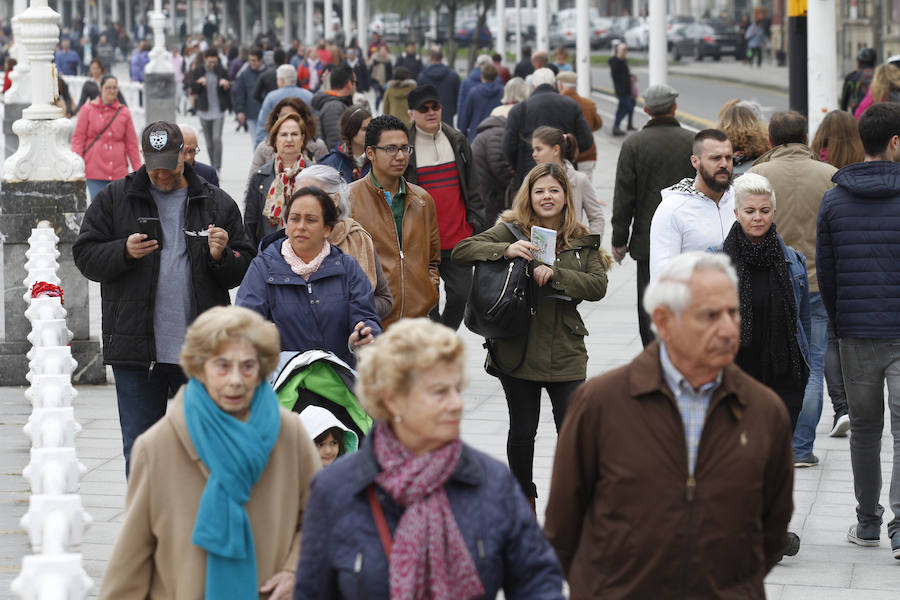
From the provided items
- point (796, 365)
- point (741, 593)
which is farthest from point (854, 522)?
point (741, 593)

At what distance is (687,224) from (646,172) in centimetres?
255

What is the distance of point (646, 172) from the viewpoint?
9.77 metres

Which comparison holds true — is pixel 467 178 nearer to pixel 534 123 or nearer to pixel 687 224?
pixel 687 224

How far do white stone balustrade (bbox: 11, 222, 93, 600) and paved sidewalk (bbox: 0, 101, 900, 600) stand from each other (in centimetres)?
66

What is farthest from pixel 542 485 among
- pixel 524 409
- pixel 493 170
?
pixel 493 170

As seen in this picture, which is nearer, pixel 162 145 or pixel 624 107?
pixel 162 145

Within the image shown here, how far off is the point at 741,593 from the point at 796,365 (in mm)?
2548

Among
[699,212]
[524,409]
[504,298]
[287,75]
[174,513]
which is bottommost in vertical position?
[524,409]

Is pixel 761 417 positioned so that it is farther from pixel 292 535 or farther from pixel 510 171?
pixel 510 171

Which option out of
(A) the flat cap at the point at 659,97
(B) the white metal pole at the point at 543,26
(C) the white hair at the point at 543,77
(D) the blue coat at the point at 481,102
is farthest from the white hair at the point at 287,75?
(B) the white metal pole at the point at 543,26

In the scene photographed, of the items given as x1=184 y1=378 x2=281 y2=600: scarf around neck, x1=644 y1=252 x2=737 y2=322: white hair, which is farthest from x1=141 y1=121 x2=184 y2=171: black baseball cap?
x1=644 y1=252 x2=737 y2=322: white hair

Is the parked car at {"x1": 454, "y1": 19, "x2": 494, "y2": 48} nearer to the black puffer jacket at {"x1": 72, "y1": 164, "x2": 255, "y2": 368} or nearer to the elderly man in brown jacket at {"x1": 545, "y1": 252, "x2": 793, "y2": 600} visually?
the black puffer jacket at {"x1": 72, "y1": 164, "x2": 255, "y2": 368}

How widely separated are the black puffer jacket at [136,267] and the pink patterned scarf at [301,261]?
0.55m

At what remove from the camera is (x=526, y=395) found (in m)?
7.19
